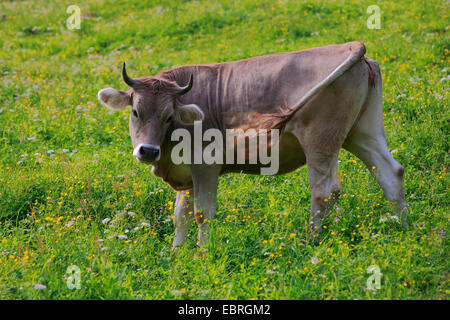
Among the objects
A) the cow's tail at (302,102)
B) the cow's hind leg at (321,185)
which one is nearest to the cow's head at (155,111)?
the cow's tail at (302,102)

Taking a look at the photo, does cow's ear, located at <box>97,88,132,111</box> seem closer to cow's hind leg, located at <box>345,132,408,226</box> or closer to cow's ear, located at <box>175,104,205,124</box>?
cow's ear, located at <box>175,104,205,124</box>

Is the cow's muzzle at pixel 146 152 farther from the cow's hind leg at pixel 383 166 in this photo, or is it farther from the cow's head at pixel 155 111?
the cow's hind leg at pixel 383 166

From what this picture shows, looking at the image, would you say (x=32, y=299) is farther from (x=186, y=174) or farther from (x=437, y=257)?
(x=437, y=257)

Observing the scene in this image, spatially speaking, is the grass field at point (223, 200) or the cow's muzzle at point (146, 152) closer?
the grass field at point (223, 200)

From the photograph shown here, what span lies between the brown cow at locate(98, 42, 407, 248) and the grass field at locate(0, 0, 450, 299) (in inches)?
15.9

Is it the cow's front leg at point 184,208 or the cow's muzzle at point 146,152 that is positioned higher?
the cow's muzzle at point 146,152

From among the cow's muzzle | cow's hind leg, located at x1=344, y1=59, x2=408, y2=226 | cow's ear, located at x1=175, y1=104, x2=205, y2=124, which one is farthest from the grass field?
cow's ear, located at x1=175, y1=104, x2=205, y2=124

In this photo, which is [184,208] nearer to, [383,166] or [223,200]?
[223,200]

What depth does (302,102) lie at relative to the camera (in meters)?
5.51

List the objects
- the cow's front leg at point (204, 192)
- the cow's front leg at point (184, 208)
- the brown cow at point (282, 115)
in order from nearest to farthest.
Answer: the brown cow at point (282, 115), the cow's front leg at point (204, 192), the cow's front leg at point (184, 208)

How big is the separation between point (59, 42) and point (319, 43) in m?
7.40

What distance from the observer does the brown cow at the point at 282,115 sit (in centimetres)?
558

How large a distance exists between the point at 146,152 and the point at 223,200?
63.0 inches

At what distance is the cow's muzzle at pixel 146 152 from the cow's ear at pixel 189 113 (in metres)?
0.55
